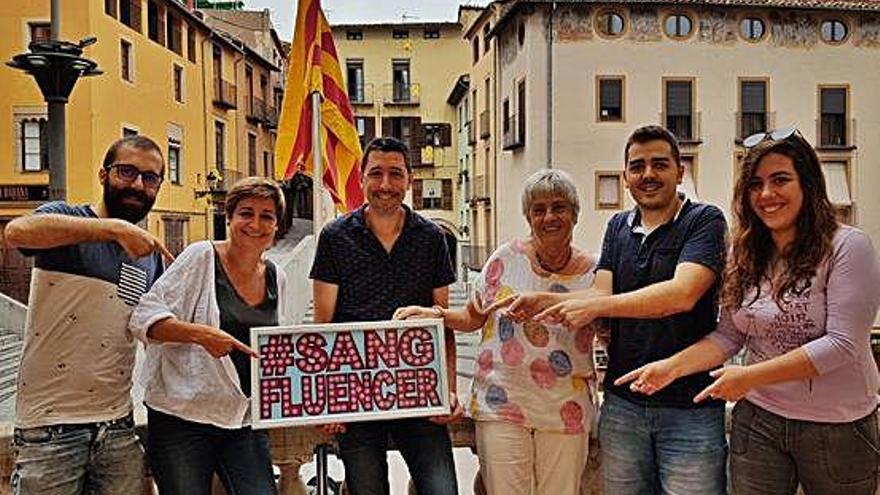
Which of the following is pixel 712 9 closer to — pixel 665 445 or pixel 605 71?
pixel 605 71

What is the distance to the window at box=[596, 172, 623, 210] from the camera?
26.7 m

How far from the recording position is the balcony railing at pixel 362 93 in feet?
149

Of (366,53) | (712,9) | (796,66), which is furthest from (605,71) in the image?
(366,53)

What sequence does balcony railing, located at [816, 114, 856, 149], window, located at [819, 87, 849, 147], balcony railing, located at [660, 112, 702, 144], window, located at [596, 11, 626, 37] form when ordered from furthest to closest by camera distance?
1. window, located at [819, 87, 849, 147]
2. balcony railing, located at [816, 114, 856, 149]
3. balcony railing, located at [660, 112, 702, 144]
4. window, located at [596, 11, 626, 37]

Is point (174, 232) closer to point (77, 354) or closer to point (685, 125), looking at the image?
point (685, 125)

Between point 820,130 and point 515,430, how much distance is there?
27.7 m

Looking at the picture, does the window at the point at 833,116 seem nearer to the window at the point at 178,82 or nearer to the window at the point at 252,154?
the window at the point at 178,82

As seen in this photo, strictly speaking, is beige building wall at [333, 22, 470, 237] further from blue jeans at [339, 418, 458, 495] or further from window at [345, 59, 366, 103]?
blue jeans at [339, 418, 458, 495]

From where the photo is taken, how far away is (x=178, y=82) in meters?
28.7

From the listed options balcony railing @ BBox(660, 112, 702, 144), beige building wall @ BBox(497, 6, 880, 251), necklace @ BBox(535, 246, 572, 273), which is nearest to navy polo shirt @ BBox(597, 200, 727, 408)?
necklace @ BBox(535, 246, 572, 273)

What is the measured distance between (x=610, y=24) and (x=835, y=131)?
8.25 metres

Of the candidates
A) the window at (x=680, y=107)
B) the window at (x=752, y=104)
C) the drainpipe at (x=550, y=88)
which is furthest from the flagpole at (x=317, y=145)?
the window at (x=752, y=104)

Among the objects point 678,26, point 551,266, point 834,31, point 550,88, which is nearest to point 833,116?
point 834,31

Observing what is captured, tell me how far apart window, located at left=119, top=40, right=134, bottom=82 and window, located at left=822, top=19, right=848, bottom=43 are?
21.7m
